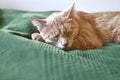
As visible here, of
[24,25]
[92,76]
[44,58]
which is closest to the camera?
[92,76]

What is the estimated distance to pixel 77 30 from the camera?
1527 millimetres

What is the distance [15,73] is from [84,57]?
1.23 feet

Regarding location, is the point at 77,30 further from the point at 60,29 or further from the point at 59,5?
the point at 59,5

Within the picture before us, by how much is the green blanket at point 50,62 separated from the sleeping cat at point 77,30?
0.50 feet

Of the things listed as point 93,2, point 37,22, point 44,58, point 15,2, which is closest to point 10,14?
point 15,2

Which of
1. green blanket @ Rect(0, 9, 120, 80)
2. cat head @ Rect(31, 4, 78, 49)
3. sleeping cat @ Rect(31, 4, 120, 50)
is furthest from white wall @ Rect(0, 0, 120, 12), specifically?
green blanket @ Rect(0, 9, 120, 80)

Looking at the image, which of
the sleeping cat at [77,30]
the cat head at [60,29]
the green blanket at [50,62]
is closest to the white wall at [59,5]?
the sleeping cat at [77,30]

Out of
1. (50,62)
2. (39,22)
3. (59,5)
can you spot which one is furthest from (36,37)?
(59,5)

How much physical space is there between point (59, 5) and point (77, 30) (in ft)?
2.36

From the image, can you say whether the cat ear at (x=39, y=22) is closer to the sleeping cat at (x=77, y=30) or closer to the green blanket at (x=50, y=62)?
the sleeping cat at (x=77, y=30)

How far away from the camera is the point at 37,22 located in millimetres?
1470

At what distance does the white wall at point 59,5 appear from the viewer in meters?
2.05

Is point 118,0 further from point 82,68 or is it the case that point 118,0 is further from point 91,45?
point 82,68

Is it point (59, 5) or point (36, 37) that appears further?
point (59, 5)
